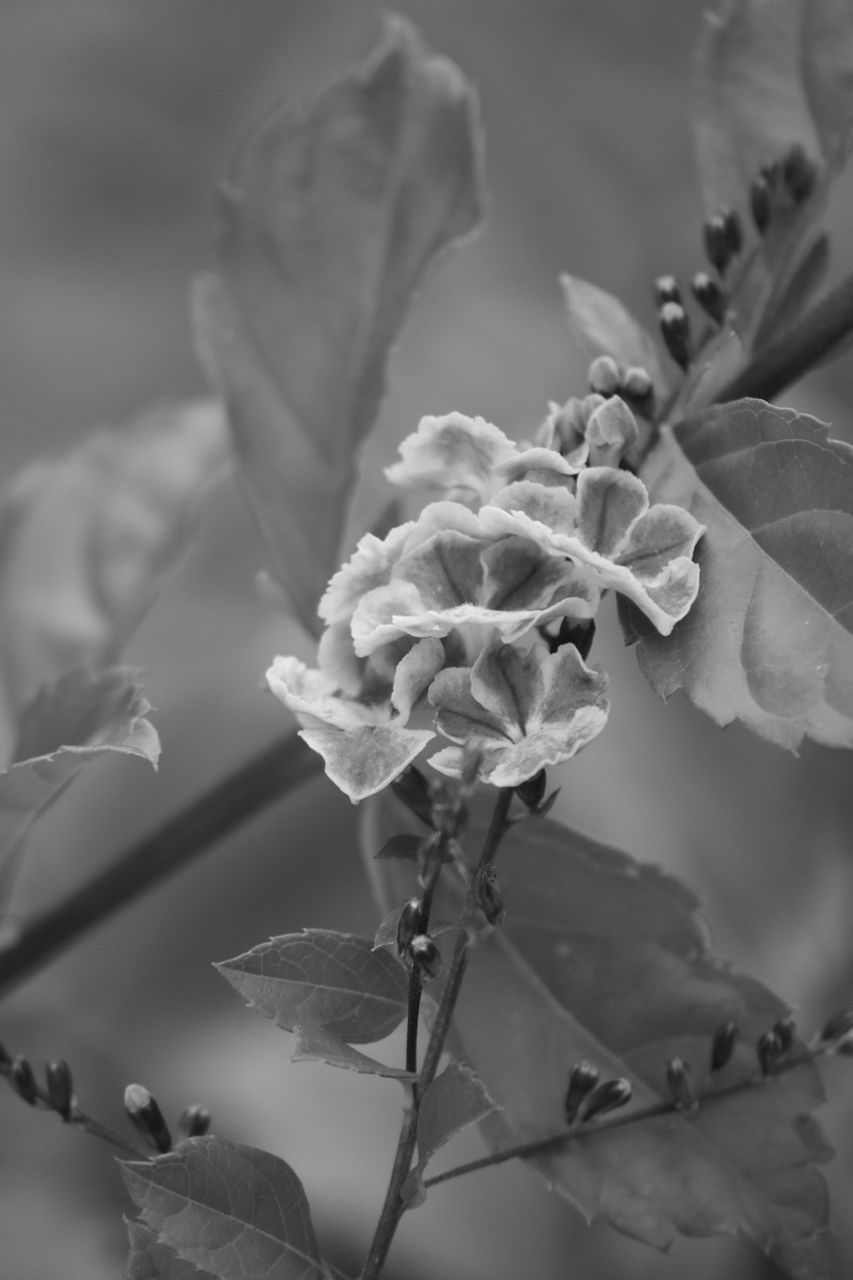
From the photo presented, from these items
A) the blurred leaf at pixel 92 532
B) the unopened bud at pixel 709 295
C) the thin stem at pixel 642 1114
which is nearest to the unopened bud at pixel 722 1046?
the thin stem at pixel 642 1114

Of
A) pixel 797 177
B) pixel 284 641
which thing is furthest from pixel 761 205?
pixel 284 641

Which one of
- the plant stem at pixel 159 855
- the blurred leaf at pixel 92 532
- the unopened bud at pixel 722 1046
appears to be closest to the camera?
the unopened bud at pixel 722 1046

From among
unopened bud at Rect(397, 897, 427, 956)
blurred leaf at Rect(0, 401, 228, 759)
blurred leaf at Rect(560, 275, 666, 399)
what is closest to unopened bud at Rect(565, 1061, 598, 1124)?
unopened bud at Rect(397, 897, 427, 956)

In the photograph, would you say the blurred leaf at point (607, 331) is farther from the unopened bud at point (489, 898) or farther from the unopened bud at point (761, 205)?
the unopened bud at point (489, 898)

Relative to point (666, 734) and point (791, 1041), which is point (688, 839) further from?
point (791, 1041)

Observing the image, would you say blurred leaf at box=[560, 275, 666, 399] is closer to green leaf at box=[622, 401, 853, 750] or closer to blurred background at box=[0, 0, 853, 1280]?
green leaf at box=[622, 401, 853, 750]

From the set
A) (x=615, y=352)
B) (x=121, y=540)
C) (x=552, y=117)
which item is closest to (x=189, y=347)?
(x=552, y=117)

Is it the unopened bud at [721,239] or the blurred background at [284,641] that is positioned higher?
the unopened bud at [721,239]
